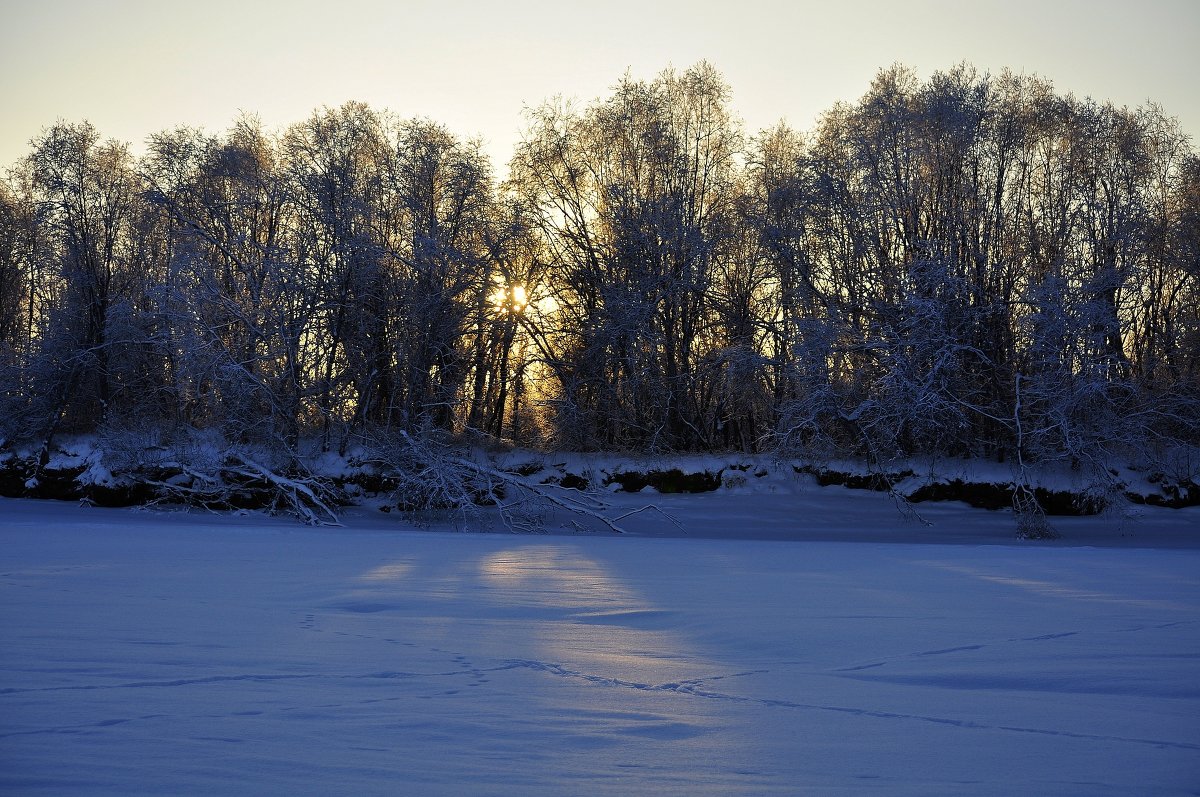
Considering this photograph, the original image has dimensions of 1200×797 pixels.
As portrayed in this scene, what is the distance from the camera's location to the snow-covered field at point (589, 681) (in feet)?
9.95

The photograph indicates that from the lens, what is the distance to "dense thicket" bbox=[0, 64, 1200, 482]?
22.2 meters

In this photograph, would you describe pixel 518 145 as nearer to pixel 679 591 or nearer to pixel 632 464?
pixel 632 464

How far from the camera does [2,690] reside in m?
3.91

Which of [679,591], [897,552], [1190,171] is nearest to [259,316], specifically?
[897,552]

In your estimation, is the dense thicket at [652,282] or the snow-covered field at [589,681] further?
the dense thicket at [652,282]

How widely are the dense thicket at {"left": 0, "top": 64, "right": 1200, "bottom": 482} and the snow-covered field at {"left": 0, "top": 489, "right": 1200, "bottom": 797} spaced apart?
504 inches

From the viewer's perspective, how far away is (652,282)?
26109 millimetres

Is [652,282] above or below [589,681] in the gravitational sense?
above

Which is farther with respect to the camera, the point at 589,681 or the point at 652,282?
the point at 652,282

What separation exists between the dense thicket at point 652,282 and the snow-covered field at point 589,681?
1281 cm

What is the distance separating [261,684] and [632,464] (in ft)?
66.1

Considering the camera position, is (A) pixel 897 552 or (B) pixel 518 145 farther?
(B) pixel 518 145

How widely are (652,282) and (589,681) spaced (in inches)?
873

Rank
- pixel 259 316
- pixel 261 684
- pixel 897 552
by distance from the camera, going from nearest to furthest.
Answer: pixel 261 684, pixel 897 552, pixel 259 316
